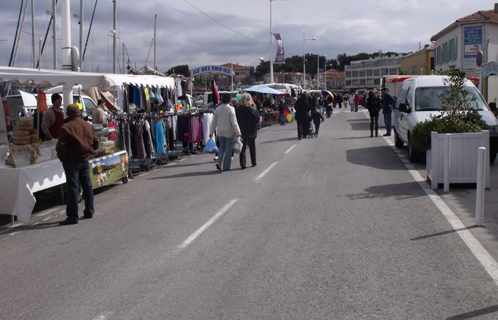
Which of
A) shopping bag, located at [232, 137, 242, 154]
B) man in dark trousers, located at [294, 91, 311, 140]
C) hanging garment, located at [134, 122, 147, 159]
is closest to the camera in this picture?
shopping bag, located at [232, 137, 242, 154]

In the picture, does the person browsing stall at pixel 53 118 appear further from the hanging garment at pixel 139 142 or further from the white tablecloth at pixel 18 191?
the white tablecloth at pixel 18 191

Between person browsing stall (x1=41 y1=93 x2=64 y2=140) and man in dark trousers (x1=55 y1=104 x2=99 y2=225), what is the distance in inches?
115

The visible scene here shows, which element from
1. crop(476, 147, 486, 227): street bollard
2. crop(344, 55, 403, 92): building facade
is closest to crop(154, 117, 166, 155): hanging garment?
crop(476, 147, 486, 227): street bollard

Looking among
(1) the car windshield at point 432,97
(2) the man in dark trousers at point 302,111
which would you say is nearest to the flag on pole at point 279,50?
Answer: (2) the man in dark trousers at point 302,111

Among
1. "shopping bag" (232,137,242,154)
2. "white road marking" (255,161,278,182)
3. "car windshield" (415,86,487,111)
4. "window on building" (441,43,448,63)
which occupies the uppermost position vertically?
"window on building" (441,43,448,63)

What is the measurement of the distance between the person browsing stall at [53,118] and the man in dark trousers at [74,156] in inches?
115

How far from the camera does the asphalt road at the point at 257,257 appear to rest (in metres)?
4.56

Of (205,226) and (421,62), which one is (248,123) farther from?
(421,62)

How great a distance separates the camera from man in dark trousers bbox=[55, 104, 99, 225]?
8.17 metres

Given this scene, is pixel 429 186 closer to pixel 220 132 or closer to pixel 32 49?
pixel 220 132

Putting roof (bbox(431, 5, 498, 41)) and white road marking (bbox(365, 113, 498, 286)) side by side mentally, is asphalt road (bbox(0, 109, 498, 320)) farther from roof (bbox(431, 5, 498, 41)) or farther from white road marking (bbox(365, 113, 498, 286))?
roof (bbox(431, 5, 498, 41))

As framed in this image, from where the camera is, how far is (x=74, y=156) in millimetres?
8266

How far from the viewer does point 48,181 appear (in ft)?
30.3

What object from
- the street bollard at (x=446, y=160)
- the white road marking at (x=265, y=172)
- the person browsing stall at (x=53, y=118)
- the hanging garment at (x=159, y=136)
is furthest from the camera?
the hanging garment at (x=159, y=136)
